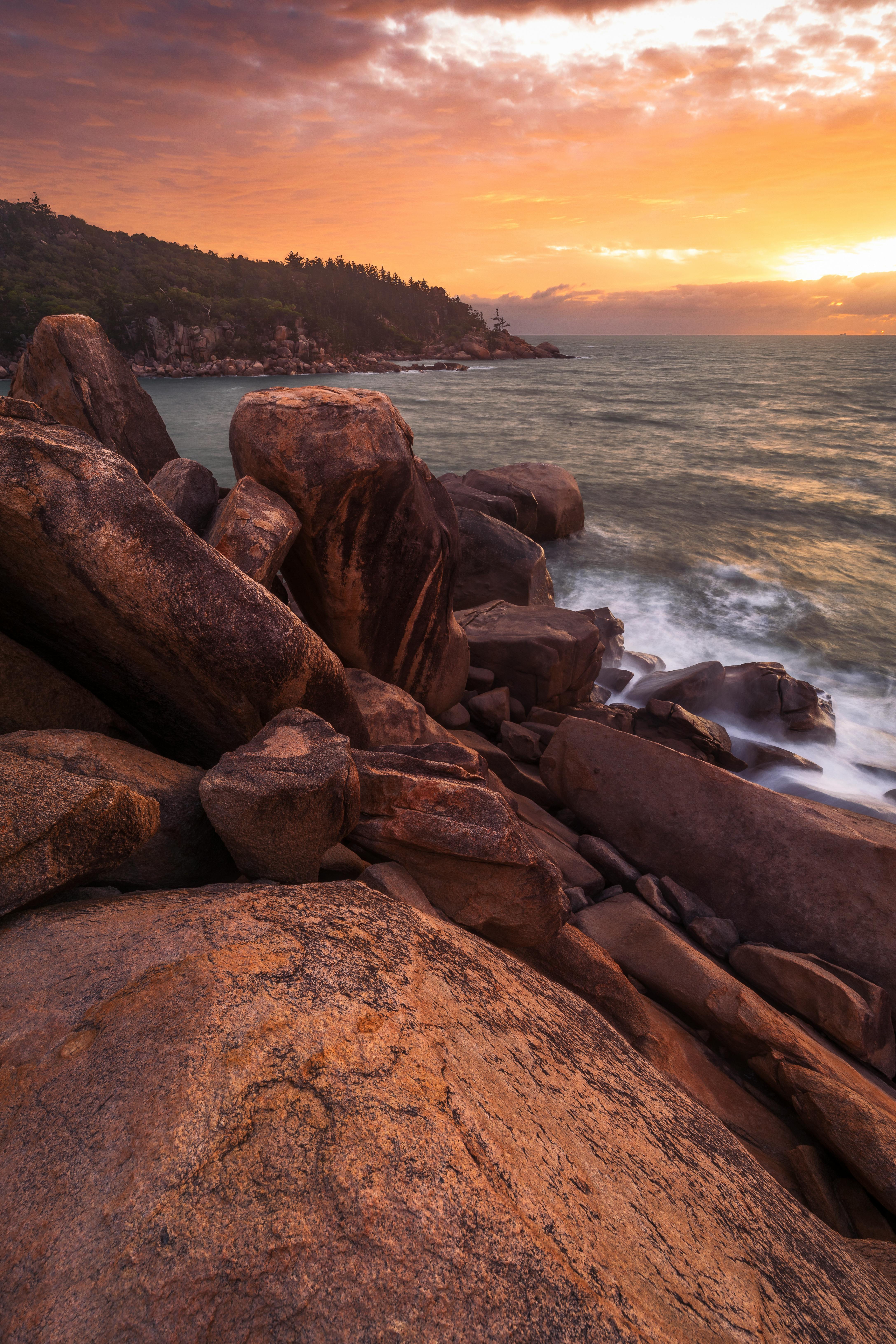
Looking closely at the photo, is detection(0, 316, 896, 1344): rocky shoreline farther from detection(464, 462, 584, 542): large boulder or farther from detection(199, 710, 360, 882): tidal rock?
detection(464, 462, 584, 542): large boulder

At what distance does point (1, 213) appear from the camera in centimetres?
10456

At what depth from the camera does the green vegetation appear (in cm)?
7969

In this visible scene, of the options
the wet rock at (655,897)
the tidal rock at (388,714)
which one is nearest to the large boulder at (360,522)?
the tidal rock at (388,714)

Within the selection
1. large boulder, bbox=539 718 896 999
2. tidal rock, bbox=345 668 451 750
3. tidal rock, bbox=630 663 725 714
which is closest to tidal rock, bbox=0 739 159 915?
tidal rock, bbox=345 668 451 750

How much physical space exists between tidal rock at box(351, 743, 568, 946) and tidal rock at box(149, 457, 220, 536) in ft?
13.3

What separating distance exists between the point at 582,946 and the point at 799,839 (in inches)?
112

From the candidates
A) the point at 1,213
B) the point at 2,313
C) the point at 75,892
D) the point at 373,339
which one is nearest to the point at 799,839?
the point at 75,892

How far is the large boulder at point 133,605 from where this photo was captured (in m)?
3.78

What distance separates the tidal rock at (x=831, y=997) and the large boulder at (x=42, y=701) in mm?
5592

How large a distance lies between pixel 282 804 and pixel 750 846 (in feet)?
16.0

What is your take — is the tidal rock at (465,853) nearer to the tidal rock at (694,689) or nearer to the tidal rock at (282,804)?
the tidal rock at (282,804)

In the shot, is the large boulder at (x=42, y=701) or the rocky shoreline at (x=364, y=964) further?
the large boulder at (x=42, y=701)

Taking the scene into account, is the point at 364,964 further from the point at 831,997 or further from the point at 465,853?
the point at 831,997

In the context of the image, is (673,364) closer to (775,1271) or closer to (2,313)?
(2,313)
